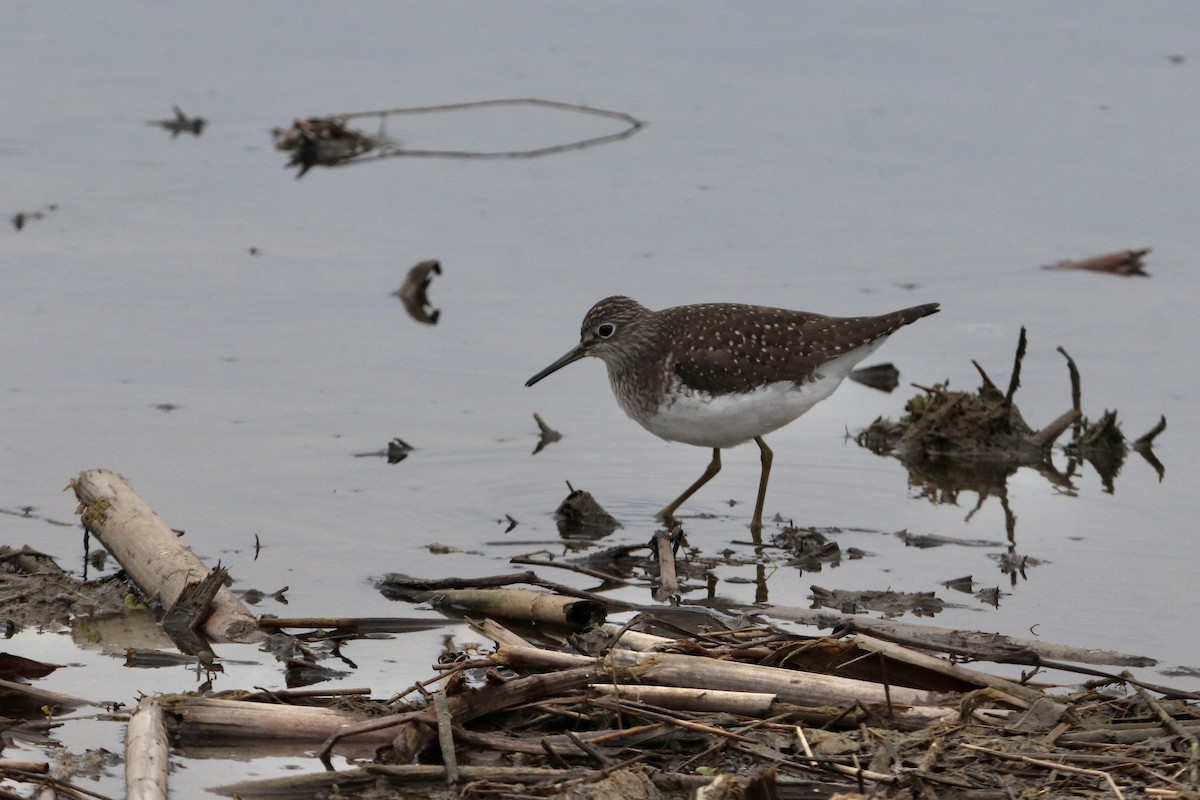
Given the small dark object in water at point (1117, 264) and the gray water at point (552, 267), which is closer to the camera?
the gray water at point (552, 267)

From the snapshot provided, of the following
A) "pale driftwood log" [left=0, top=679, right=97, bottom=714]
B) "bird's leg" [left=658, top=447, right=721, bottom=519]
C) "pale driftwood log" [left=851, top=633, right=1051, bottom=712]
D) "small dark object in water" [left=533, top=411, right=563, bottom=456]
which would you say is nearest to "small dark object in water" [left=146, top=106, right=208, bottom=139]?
"small dark object in water" [left=533, top=411, right=563, bottom=456]

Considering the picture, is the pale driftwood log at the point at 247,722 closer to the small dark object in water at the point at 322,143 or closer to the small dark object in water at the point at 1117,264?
the small dark object in water at the point at 1117,264

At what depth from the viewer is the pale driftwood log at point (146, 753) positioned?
190 inches

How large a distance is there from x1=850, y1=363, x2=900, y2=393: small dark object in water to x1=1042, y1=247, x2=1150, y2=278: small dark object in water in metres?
2.05

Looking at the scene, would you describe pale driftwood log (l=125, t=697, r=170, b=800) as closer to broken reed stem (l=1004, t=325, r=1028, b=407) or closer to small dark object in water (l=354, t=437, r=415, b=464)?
small dark object in water (l=354, t=437, r=415, b=464)

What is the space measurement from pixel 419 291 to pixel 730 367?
319 centimetres

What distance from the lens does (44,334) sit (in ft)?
33.3

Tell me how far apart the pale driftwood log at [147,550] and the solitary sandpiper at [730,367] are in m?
2.55

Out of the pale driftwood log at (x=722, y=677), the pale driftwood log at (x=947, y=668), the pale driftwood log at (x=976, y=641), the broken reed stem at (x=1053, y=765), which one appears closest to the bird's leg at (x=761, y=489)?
the pale driftwood log at (x=976, y=641)

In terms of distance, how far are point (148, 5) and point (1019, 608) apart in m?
13.0

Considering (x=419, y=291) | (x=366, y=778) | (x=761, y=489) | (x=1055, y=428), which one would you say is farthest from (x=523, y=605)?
(x=419, y=291)

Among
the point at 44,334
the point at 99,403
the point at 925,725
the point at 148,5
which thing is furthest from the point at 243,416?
the point at 148,5

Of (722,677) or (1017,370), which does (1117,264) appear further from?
(722,677)

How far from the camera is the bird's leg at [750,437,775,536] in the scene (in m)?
8.29
